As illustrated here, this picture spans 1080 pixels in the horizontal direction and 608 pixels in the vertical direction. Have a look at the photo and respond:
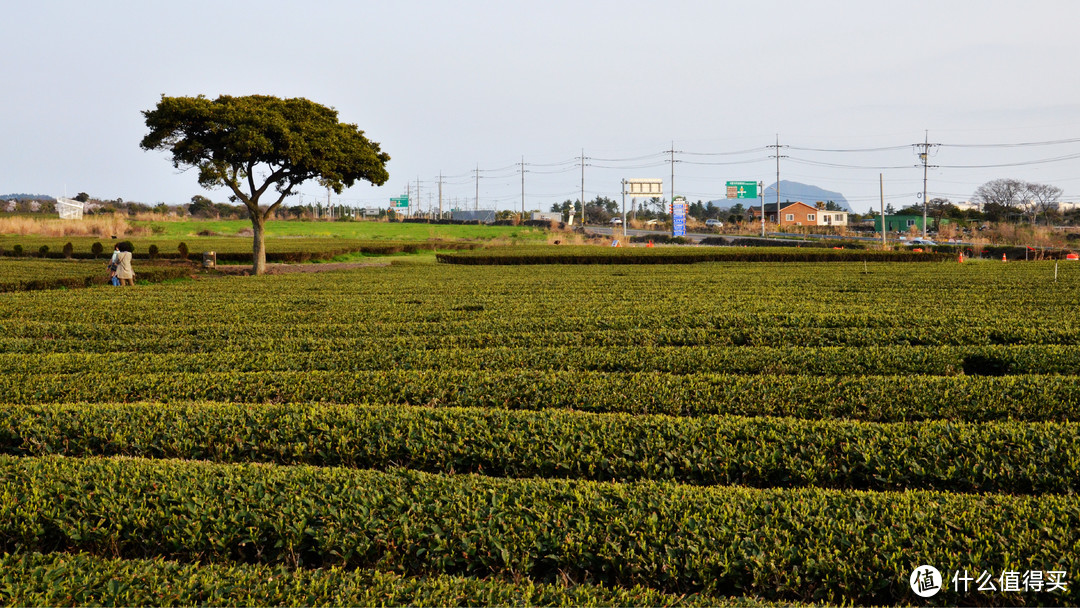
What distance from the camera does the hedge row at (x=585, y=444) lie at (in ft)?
20.5

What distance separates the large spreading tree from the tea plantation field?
16417 mm

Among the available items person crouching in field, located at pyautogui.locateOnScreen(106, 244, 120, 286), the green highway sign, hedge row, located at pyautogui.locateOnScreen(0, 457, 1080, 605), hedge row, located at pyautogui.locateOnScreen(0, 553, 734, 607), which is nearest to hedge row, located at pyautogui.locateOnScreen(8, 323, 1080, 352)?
hedge row, located at pyautogui.locateOnScreen(0, 457, 1080, 605)

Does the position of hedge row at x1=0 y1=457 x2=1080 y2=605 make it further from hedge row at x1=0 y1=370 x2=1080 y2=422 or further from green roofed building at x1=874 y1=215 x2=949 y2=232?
green roofed building at x1=874 y1=215 x2=949 y2=232

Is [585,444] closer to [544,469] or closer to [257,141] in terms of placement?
[544,469]

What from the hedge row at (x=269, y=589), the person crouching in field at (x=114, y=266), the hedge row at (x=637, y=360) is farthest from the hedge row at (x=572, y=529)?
the person crouching in field at (x=114, y=266)

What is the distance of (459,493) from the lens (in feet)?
18.3

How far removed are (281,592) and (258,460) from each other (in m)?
2.63

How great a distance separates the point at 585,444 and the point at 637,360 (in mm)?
4121

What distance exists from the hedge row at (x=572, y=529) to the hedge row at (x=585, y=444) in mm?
644

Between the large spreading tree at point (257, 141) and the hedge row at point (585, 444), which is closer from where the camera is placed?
the hedge row at point (585, 444)

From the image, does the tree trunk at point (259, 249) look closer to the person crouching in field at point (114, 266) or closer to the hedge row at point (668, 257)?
the person crouching in field at point (114, 266)

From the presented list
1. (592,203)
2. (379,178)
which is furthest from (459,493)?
(592,203)

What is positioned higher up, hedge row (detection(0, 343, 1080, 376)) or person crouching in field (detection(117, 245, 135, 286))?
person crouching in field (detection(117, 245, 135, 286))

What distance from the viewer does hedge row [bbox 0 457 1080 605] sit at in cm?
470
